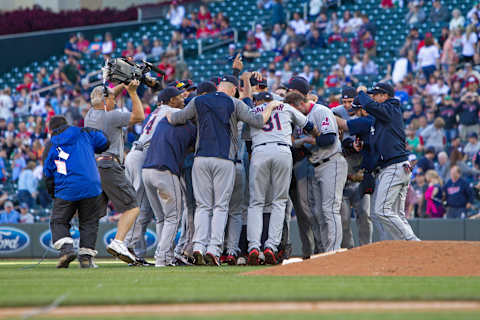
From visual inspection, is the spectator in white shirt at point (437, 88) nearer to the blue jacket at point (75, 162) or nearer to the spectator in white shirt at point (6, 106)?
the blue jacket at point (75, 162)

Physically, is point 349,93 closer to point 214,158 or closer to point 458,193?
point 214,158

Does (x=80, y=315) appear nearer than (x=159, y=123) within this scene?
Yes

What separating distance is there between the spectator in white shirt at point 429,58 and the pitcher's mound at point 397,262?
1102 cm

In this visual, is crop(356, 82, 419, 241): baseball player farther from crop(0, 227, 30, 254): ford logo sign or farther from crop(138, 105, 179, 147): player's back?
crop(0, 227, 30, 254): ford logo sign

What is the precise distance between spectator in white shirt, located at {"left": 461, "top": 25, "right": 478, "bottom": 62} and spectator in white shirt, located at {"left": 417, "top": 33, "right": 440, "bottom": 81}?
62 cm

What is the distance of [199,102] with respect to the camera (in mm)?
9312

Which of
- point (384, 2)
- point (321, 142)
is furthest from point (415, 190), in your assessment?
point (384, 2)

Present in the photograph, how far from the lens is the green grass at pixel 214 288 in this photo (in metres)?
5.57

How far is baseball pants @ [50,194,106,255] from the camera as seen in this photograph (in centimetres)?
908

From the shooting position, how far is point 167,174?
9.65 m

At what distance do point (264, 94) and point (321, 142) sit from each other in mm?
911

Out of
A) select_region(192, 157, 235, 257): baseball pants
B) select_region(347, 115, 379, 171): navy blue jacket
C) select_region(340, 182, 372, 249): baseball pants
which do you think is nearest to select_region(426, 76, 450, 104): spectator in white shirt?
select_region(340, 182, 372, 249): baseball pants

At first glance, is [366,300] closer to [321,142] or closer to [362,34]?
[321,142]

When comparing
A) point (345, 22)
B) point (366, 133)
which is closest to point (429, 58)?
point (345, 22)
